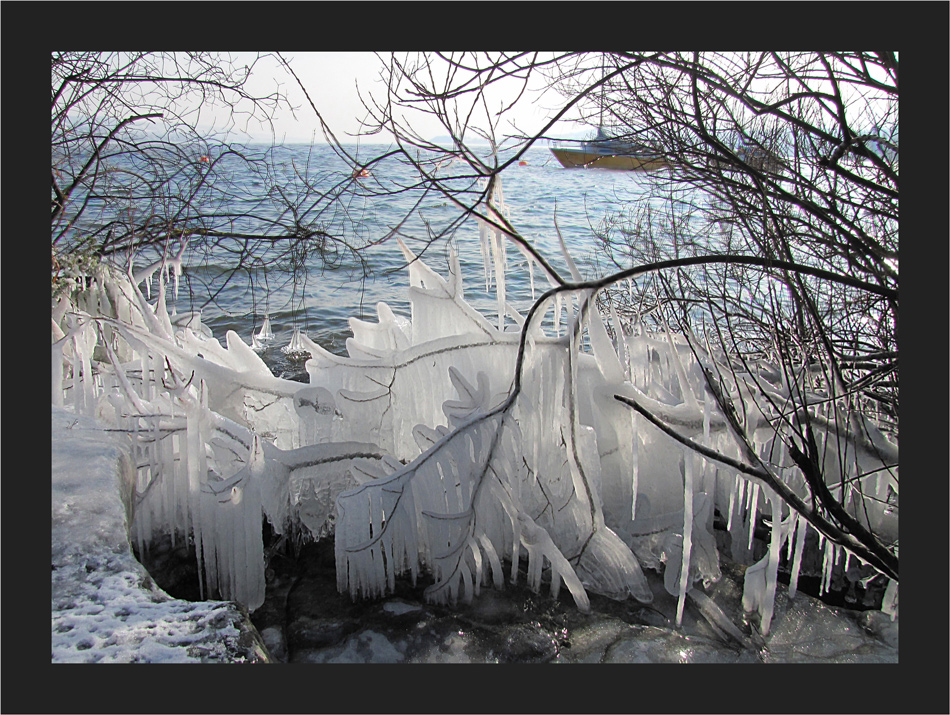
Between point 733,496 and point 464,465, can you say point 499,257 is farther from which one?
point 733,496

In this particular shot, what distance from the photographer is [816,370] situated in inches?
157

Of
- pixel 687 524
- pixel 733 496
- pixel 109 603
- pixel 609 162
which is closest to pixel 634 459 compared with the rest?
pixel 687 524

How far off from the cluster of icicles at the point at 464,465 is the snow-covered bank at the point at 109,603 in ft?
1.93

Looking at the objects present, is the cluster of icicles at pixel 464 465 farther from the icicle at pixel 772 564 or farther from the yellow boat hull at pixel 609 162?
the yellow boat hull at pixel 609 162

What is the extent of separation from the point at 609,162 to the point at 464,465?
3.12 m

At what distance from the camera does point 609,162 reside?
228 inches

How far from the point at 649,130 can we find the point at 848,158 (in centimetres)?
101

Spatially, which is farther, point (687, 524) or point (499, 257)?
point (499, 257)

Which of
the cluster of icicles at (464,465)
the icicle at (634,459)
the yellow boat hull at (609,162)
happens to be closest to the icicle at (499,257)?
the cluster of icicles at (464,465)

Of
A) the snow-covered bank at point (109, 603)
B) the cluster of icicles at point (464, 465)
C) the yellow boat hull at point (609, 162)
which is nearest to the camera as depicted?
the snow-covered bank at point (109, 603)

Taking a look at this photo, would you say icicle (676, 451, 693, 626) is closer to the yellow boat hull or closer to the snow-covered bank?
the yellow boat hull

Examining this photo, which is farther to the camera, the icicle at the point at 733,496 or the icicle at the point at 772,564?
the icicle at the point at 733,496

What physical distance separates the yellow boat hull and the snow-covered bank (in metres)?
2.91

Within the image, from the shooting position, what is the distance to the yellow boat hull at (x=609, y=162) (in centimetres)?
406
